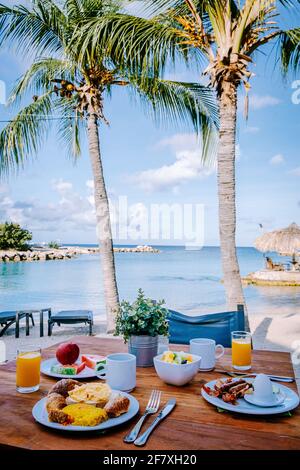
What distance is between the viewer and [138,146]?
91.2 feet

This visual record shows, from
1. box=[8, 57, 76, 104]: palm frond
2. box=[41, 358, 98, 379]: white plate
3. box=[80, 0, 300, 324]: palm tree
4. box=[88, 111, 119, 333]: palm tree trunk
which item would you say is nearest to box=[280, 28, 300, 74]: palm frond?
box=[80, 0, 300, 324]: palm tree

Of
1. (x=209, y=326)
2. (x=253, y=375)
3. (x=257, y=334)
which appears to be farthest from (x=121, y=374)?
(x=257, y=334)

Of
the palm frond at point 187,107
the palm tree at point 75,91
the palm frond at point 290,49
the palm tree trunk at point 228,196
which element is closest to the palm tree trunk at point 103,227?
the palm tree at point 75,91

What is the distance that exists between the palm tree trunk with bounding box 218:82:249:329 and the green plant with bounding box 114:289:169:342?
2.71 metres

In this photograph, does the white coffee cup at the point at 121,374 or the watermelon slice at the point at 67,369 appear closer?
the white coffee cup at the point at 121,374

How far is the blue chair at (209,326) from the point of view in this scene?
2486 mm

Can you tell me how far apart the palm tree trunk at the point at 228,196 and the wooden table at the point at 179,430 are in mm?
2947

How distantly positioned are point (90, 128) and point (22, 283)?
1440 cm

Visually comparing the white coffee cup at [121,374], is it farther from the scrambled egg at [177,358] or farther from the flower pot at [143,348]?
the flower pot at [143,348]

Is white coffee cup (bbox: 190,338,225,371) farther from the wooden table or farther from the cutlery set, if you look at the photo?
the cutlery set

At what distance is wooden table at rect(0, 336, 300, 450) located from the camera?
104 cm

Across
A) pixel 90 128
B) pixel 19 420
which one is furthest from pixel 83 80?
pixel 19 420
